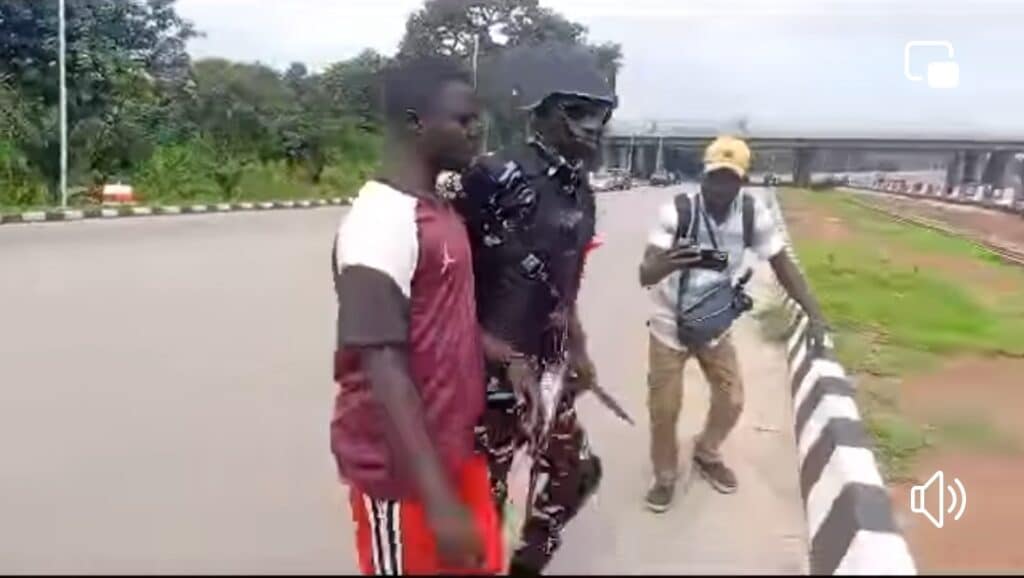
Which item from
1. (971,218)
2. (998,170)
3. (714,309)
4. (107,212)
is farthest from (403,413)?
(107,212)

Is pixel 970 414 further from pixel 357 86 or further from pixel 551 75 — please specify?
pixel 357 86

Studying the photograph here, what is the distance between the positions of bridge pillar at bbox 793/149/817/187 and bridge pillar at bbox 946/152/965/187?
223 millimetres

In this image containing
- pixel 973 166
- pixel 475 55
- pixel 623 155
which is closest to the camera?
pixel 475 55

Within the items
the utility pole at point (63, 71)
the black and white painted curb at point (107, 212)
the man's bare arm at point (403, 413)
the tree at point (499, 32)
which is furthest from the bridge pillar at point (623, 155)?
the utility pole at point (63, 71)

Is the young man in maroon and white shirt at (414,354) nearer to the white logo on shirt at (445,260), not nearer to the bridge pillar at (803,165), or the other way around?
the white logo on shirt at (445,260)

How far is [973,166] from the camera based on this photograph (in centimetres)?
222

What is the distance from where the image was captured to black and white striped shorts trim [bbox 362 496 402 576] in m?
1.51

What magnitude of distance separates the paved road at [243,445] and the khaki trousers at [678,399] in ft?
0.23

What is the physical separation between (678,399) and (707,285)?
0.34 metres

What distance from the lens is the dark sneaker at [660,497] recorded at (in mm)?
3176

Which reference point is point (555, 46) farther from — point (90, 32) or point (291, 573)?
point (90, 32)

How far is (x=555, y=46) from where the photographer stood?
197 centimetres

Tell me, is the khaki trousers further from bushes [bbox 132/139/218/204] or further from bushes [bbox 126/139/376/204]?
bushes [bbox 132/139/218/204]

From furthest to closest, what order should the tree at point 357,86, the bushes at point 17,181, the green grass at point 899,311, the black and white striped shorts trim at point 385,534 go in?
the bushes at point 17,181 < the green grass at point 899,311 < the tree at point 357,86 < the black and white striped shorts trim at point 385,534
